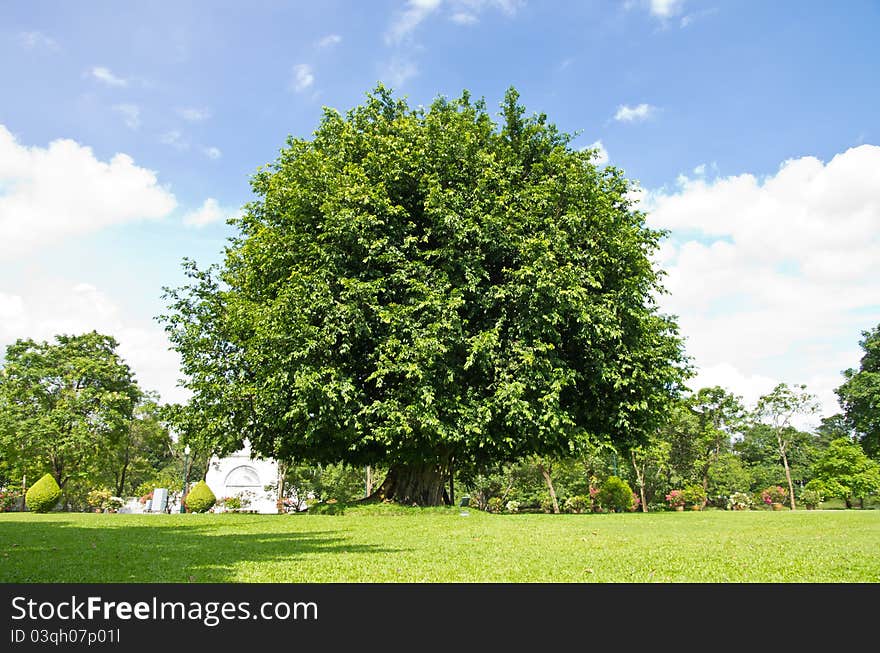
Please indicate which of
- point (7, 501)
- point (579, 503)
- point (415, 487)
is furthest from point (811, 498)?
point (7, 501)

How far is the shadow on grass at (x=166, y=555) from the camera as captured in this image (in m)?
6.51

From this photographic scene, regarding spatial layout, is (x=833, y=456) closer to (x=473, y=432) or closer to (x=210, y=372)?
(x=473, y=432)

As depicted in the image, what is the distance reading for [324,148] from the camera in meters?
22.3

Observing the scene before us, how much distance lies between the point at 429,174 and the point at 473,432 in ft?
28.6

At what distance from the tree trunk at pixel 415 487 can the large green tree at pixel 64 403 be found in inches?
975

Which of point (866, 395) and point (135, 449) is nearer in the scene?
point (135, 449)

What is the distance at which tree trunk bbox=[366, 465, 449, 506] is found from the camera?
72.6 ft

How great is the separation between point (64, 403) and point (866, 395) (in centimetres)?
6679

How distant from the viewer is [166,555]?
851cm

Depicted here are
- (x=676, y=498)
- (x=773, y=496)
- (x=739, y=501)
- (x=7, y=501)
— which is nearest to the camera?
(x=7, y=501)

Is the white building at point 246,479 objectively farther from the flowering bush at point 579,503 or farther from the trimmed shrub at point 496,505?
the flowering bush at point 579,503

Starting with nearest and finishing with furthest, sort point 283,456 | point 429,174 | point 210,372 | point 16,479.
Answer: point 429,174 → point 210,372 → point 283,456 → point 16,479

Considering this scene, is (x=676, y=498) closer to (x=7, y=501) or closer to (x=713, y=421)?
(x=713, y=421)
